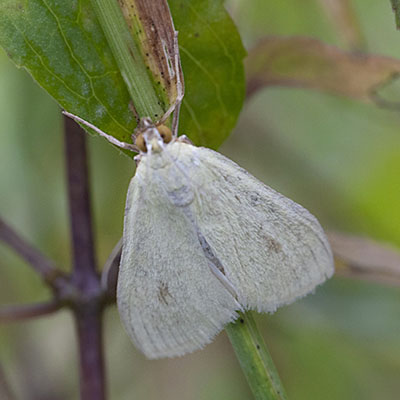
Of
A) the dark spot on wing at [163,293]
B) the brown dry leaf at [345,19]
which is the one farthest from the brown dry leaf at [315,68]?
the dark spot on wing at [163,293]

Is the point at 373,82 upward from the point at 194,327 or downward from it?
upward

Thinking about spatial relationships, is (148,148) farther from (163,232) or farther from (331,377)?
(331,377)

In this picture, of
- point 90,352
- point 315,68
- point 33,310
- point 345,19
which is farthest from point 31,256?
point 345,19

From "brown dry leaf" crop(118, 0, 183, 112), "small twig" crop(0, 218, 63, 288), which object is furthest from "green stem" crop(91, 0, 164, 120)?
"small twig" crop(0, 218, 63, 288)

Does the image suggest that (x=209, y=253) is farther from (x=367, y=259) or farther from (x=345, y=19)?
(x=345, y=19)

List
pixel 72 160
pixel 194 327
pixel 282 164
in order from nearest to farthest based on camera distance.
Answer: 1. pixel 194 327
2. pixel 72 160
3. pixel 282 164

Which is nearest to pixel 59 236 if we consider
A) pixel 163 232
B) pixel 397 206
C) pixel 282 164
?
pixel 282 164
